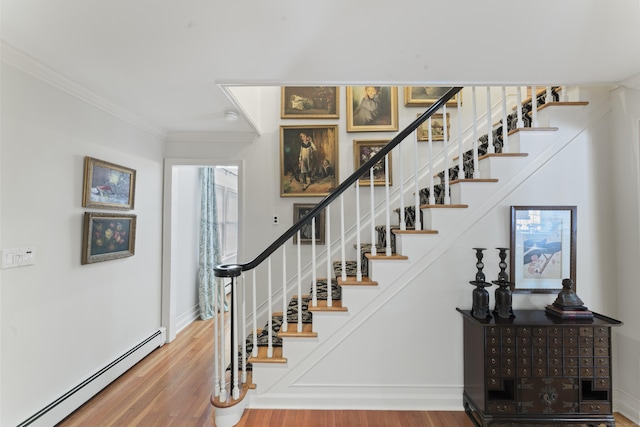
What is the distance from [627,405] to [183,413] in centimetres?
326

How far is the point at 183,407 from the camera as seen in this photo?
2.16 meters

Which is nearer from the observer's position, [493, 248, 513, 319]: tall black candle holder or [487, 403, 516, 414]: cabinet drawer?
[487, 403, 516, 414]: cabinet drawer

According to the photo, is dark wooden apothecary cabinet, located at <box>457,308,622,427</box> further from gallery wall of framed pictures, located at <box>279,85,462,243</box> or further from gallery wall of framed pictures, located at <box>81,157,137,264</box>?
gallery wall of framed pictures, located at <box>81,157,137,264</box>

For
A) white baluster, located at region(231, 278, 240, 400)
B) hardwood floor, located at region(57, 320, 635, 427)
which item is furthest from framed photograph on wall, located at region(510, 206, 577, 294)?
white baluster, located at region(231, 278, 240, 400)

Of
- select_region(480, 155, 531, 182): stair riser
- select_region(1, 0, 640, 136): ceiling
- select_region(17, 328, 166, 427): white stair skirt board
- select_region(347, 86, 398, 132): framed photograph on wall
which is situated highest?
select_region(347, 86, 398, 132): framed photograph on wall

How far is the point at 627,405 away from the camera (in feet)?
6.78

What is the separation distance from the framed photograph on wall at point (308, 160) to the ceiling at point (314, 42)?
1.18 metres

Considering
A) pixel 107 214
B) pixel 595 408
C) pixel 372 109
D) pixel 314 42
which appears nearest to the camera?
pixel 314 42

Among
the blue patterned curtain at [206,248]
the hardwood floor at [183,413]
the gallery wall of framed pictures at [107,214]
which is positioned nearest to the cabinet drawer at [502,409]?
the hardwood floor at [183,413]

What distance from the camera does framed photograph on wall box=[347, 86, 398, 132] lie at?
10.9 ft

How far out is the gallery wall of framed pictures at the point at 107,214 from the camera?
2.20m

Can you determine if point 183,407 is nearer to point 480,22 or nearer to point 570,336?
point 570,336

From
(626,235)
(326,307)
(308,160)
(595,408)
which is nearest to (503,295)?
(595,408)

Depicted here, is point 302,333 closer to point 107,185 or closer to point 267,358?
point 267,358
